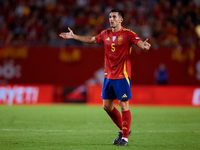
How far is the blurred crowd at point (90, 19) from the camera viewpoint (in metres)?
22.0

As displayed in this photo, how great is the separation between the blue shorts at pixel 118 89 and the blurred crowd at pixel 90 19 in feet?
45.2

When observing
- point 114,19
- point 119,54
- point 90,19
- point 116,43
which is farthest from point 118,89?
point 90,19

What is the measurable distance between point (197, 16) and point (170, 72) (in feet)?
11.1

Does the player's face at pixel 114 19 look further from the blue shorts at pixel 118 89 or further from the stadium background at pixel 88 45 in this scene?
the stadium background at pixel 88 45

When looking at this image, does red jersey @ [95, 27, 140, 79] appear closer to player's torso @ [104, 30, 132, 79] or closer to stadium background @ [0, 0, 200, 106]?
player's torso @ [104, 30, 132, 79]

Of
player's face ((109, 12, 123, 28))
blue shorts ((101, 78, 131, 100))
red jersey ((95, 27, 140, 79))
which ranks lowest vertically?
blue shorts ((101, 78, 131, 100))

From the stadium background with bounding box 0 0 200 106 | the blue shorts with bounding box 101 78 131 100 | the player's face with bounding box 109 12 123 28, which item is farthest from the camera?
the stadium background with bounding box 0 0 200 106

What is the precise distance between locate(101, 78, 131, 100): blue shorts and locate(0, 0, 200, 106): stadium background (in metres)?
13.5

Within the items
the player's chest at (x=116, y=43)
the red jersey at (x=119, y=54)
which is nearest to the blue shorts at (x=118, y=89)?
the red jersey at (x=119, y=54)

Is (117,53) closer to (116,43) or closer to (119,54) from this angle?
(119,54)

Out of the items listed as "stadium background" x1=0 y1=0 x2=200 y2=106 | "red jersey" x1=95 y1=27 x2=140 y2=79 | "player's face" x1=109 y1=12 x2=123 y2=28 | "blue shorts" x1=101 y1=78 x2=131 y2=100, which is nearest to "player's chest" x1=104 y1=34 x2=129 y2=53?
"red jersey" x1=95 y1=27 x2=140 y2=79

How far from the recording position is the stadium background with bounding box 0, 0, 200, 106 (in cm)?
2191

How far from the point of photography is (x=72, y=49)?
73.5 ft

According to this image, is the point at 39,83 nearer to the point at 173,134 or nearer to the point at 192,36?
the point at 192,36
